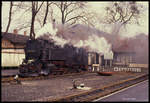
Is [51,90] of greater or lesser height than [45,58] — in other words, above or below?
below

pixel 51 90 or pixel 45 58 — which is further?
pixel 45 58

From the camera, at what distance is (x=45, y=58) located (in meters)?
19.1

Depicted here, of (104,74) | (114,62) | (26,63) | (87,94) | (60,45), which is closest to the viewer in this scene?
(87,94)

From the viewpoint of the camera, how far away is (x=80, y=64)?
23.1 metres

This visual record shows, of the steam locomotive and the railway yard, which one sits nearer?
the railway yard

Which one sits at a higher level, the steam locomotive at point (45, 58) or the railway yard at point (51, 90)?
the steam locomotive at point (45, 58)

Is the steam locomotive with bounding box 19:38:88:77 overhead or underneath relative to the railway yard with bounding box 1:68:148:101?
overhead

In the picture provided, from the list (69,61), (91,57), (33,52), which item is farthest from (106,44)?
(33,52)

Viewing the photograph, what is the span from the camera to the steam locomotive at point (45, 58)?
59.9 feet

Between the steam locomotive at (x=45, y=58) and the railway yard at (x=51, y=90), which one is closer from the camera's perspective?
the railway yard at (x=51, y=90)

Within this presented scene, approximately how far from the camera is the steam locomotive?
1825cm

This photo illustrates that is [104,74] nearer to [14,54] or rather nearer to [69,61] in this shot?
[69,61]

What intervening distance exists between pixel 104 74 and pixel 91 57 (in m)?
3.88

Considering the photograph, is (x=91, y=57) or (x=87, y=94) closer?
(x=87, y=94)
